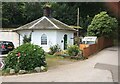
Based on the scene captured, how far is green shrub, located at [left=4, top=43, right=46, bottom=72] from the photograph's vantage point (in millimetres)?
18469

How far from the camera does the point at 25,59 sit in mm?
18656

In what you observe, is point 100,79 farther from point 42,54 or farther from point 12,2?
point 12,2

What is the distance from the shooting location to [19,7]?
184 feet

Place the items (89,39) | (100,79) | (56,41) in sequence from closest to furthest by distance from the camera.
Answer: (100,79) → (56,41) → (89,39)

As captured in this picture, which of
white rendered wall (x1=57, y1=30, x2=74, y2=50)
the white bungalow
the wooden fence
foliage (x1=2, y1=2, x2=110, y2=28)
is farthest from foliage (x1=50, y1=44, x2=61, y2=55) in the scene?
foliage (x1=2, y1=2, x2=110, y2=28)

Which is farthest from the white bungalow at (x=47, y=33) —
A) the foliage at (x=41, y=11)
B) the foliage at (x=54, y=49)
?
the foliage at (x=41, y=11)

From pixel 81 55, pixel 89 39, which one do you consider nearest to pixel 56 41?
pixel 89 39

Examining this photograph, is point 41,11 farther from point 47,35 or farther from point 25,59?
point 25,59

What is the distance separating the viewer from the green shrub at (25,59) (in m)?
18.5

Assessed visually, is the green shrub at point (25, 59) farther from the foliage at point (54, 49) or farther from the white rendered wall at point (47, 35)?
the white rendered wall at point (47, 35)

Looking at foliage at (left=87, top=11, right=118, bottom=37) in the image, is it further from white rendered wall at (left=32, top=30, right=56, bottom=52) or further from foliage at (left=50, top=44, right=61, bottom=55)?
foliage at (left=50, top=44, right=61, bottom=55)

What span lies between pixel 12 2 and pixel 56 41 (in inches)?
950

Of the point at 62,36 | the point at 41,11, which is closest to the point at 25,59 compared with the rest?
the point at 62,36

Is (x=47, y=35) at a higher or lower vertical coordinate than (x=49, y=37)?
higher
